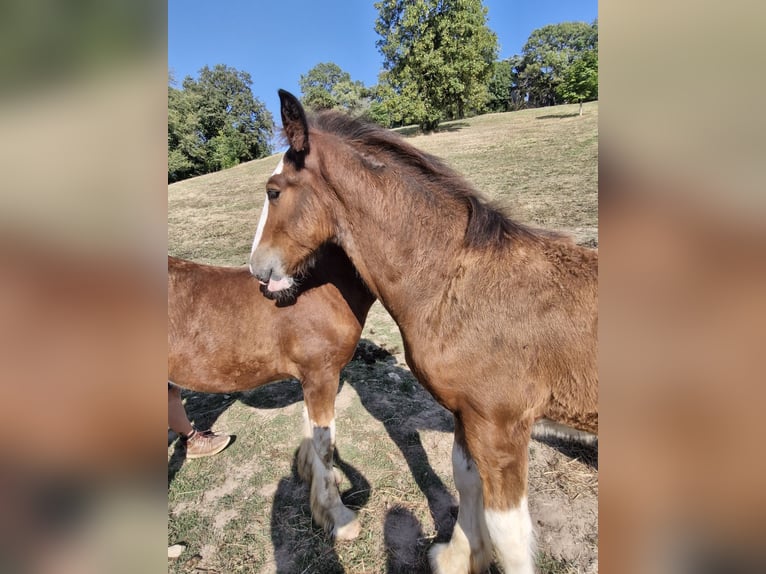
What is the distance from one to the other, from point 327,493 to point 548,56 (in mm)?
59300

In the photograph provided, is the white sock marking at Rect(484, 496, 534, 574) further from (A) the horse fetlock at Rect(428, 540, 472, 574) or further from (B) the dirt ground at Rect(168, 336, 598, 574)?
(B) the dirt ground at Rect(168, 336, 598, 574)

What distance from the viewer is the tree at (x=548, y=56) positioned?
47062 millimetres

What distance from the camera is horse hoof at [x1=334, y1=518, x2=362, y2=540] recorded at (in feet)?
8.54

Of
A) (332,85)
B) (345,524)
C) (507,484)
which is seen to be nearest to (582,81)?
(507,484)

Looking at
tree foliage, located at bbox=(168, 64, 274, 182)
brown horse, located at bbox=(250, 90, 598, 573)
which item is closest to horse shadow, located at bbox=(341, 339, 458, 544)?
brown horse, located at bbox=(250, 90, 598, 573)

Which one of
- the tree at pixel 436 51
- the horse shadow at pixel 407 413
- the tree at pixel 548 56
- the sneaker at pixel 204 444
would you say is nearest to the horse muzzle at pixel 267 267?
the horse shadow at pixel 407 413

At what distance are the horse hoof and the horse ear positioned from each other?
248 cm

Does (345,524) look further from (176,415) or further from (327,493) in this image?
(176,415)

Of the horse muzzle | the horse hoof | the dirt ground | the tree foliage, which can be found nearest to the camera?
the horse muzzle

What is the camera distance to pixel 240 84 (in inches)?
1665

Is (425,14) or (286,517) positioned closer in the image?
(286,517)
